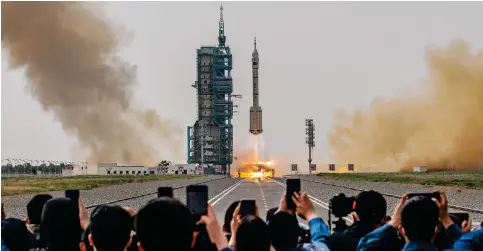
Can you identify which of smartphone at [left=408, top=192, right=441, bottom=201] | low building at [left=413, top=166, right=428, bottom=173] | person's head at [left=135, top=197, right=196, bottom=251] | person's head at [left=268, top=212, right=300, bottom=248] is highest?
low building at [left=413, top=166, right=428, bottom=173]

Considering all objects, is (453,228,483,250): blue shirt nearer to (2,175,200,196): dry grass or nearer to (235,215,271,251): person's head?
(235,215,271,251): person's head

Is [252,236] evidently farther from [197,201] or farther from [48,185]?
[48,185]

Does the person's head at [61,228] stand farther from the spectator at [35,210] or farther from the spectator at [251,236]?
the spectator at [35,210]

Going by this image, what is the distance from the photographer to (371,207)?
6848 millimetres

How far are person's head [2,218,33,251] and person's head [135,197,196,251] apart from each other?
3088 millimetres

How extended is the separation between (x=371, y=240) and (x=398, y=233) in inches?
11.9

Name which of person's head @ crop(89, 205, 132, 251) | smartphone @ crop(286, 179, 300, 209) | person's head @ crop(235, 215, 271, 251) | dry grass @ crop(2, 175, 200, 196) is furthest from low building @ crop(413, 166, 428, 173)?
person's head @ crop(89, 205, 132, 251)

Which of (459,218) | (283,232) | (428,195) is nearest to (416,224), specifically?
(428,195)

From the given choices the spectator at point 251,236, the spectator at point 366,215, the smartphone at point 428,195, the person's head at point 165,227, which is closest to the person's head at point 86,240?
the spectator at point 251,236

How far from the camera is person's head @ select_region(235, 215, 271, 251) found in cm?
537

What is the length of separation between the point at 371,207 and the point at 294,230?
1.18 metres

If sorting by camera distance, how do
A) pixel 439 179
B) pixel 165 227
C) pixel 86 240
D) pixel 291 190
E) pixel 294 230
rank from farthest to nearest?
pixel 439 179, pixel 291 190, pixel 86 240, pixel 294 230, pixel 165 227

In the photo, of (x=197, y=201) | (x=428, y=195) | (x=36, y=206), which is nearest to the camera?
(x=197, y=201)

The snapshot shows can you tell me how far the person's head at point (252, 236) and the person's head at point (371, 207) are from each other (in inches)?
67.2
